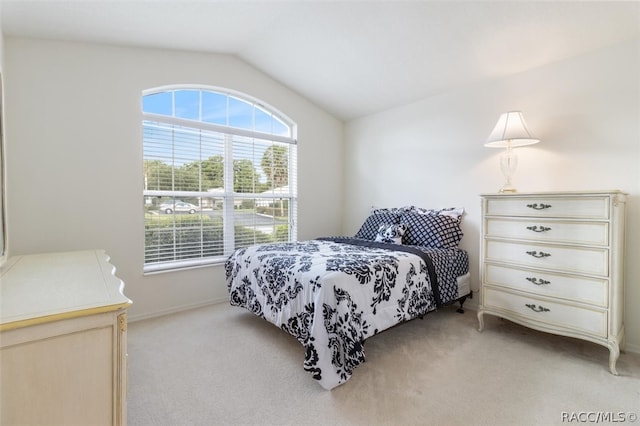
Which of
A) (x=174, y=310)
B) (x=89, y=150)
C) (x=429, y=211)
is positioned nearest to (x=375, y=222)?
(x=429, y=211)

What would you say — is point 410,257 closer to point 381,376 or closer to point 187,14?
point 381,376

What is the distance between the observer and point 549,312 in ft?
7.08

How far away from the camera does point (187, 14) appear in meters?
2.42

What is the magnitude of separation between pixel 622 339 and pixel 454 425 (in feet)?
5.58

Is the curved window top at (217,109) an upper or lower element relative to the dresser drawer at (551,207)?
upper

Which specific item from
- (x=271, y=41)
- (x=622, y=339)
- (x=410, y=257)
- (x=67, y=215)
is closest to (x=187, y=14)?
(x=271, y=41)

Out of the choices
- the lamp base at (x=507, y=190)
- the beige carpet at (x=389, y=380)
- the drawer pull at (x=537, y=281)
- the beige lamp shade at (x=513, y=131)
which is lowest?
the beige carpet at (x=389, y=380)

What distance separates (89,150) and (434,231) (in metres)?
3.23

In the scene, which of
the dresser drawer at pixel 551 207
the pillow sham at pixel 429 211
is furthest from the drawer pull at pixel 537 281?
the pillow sham at pixel 429 211

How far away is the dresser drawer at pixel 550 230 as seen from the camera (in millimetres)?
1979

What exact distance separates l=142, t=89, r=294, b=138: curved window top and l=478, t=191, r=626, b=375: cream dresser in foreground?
2.60 meters

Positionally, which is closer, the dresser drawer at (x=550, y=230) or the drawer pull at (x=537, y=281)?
the dresser drawer at (x=550, y=230)

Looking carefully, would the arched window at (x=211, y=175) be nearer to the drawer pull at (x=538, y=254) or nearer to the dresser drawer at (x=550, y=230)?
the dresser drawer at (x=550, y=230)

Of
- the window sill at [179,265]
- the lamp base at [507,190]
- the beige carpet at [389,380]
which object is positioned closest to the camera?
the beige carpet at [389,380]
